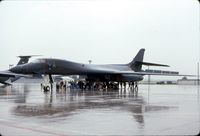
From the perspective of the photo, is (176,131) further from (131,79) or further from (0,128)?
(131,79)

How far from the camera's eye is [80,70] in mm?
39938

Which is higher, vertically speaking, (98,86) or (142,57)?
(142,57)

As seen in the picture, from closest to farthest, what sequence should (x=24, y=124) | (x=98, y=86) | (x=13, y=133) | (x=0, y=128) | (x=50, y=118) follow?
(x=13, y=133), (x=0, y=128), (x=24, y=124), (x=50, y=118), (x=98, y=86)

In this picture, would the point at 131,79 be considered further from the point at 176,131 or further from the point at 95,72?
the point at 176,131

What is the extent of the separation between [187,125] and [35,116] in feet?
16.5

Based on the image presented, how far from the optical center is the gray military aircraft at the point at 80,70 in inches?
1410

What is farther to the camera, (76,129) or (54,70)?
(54,70)

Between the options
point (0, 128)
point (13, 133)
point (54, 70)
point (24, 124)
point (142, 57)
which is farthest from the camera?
point (142, 57)

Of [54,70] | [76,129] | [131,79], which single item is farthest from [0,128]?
[131,79]

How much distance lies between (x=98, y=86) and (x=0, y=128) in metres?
31.3

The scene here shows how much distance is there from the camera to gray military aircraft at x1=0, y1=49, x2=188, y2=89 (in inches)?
1410

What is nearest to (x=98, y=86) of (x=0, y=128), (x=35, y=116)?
(x=35, y=116)

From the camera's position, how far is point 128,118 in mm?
11266

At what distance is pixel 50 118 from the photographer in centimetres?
1125
